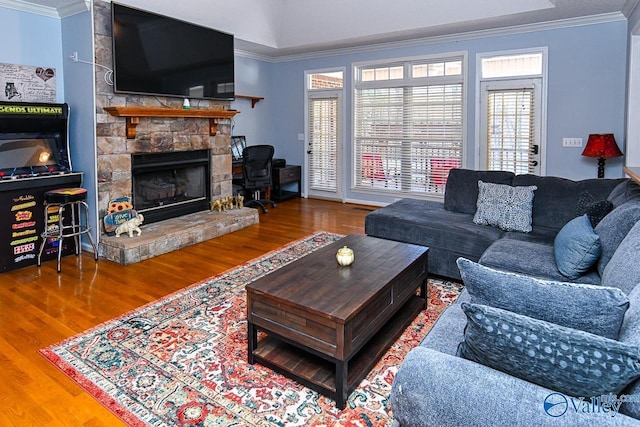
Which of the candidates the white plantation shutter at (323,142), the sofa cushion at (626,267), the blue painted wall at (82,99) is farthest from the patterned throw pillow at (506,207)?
the white plantation shutter at (323,142)

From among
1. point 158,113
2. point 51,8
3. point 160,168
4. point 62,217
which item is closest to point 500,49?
point 158,113

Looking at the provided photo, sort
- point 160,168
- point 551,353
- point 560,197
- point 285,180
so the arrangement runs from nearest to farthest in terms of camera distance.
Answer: point 551,353 → point 560,197 → point 160,168 → point 285,180

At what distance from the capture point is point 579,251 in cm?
255

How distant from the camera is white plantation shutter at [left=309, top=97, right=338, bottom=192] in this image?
7641 mm

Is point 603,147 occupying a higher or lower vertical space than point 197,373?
higher

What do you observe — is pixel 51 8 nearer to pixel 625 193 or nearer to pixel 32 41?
pixel 32 41

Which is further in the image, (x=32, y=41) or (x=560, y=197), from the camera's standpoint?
(x=32, y=41)

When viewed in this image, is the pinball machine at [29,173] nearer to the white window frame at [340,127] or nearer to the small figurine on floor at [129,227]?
the small figurine on floor at [129,227]

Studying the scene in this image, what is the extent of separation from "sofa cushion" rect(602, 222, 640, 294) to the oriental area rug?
1164mm

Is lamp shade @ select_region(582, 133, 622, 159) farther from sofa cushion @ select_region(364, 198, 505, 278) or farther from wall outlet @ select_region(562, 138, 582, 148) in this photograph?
sofa cushion @ select_region(364, 198, 505, 278)

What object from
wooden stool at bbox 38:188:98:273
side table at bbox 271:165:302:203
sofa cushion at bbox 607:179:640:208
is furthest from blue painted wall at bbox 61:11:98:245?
sofa cushion at bbox 607:179:640:208

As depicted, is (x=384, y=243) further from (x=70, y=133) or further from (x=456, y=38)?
(x=456, y=38)

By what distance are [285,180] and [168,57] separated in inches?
124

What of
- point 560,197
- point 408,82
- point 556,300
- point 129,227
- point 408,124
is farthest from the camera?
point 408,124
